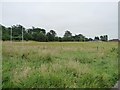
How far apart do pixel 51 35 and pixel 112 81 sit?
36.9 m

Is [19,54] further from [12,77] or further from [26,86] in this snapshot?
[26,86]

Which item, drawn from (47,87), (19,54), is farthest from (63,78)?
(19,54)

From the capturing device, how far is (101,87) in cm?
733

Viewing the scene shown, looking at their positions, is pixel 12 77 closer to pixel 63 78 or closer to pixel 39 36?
pixel 63 78

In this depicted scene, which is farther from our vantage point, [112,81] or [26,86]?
[112,81]

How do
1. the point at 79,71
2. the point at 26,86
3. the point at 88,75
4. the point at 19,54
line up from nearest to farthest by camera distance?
1. the point at 26,86
2. the point at 88,75
3. the point at 79,71
4. the point at 19,54

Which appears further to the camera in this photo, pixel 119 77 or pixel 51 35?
pixel 51 35

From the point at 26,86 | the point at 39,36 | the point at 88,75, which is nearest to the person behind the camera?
the point at 26,86

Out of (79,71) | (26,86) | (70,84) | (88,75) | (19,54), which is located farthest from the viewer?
(19,54)

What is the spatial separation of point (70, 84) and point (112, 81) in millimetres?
2141

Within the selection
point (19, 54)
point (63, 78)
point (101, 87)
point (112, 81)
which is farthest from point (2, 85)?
point (19, 54)

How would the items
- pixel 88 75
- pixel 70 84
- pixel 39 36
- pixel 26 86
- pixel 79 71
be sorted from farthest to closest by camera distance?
1. pixel 39 36
2. pixel 79 71
3. pixel 88 75
4. pixel 70 84
5. pixel 26 86

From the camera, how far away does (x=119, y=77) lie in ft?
31.5

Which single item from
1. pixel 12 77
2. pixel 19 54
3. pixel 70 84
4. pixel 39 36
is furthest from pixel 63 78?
pixel 39 36
